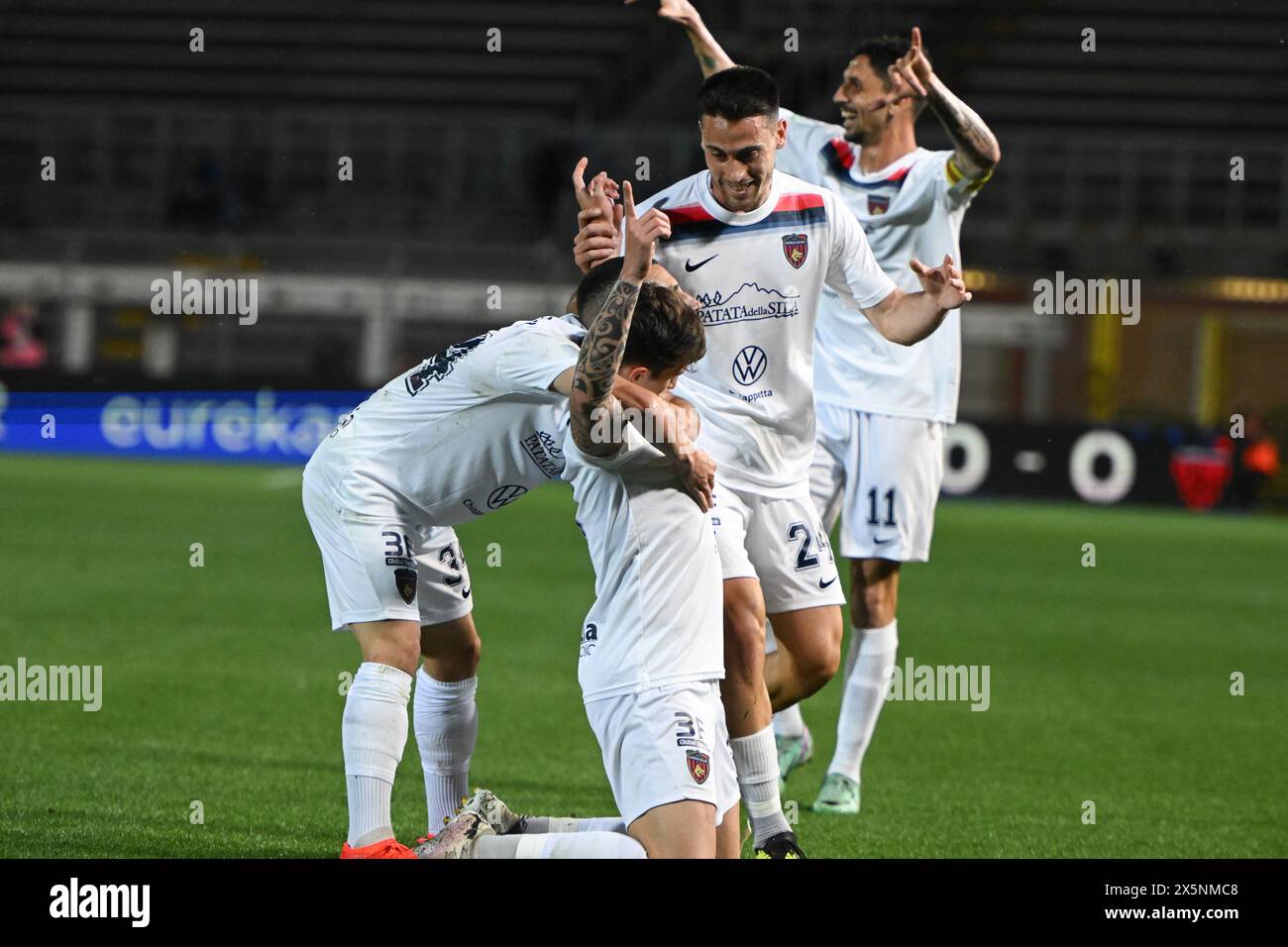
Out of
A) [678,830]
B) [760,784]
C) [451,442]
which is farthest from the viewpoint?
[760,784]

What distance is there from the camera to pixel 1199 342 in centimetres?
2919

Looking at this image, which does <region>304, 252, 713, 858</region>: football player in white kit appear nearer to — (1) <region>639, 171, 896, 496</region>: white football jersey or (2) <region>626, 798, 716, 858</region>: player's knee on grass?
(1) <region>639, 171, 896, 496</region>: white football jersey

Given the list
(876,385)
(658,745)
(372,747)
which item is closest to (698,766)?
(658,745)

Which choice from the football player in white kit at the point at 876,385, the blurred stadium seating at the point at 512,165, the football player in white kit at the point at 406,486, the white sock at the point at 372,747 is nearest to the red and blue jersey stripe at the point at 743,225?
the football player in white kit at the point at 406,486

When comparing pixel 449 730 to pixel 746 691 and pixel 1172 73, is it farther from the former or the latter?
pixel 1172 73

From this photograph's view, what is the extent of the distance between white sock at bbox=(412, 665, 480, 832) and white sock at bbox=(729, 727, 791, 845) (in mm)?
857

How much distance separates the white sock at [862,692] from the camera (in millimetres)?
6410

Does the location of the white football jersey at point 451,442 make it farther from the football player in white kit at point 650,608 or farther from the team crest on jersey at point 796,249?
the team crest on jersey at point 796,249

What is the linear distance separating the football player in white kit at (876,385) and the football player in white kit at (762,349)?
100 centimetres

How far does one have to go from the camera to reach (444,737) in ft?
Answer: 17.6

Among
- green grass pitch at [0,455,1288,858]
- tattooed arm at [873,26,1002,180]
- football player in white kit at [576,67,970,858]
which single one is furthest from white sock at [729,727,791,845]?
tattooed arm at [873,26,1002,180]

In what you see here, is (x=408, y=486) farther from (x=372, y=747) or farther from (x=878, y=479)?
(x=878, y=479)

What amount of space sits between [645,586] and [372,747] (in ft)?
3.17
